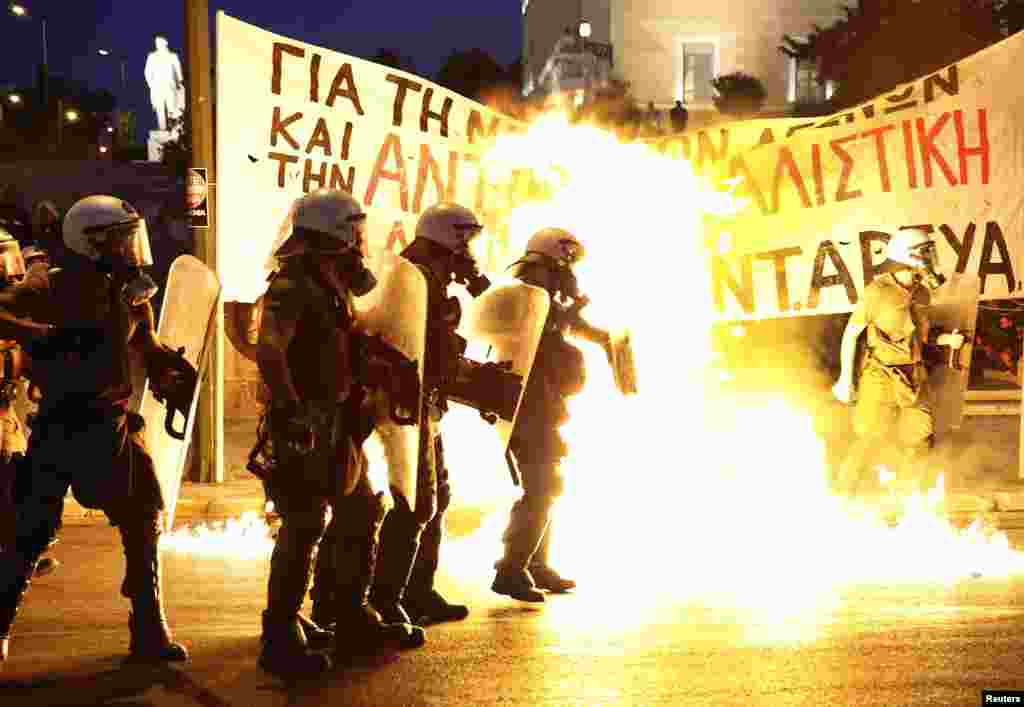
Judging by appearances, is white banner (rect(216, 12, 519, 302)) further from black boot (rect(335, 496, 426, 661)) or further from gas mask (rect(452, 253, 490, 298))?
black boot (rect(335, 496, 426, 661))

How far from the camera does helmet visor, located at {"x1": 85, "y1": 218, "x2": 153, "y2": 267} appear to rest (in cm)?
579

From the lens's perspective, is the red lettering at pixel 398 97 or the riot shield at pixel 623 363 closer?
the riot shield at pixel 623 363

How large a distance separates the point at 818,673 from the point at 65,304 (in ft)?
10.6

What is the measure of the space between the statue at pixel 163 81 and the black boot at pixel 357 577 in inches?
1948

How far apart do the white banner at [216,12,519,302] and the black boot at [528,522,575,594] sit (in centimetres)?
346

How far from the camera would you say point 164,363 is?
6031 mm

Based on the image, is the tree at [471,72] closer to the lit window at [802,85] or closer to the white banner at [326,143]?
the lit window at [802,85]

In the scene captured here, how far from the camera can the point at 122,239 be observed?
584cm

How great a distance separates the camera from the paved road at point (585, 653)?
5.41m

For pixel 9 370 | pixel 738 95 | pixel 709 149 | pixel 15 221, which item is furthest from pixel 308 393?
pixel 738 95

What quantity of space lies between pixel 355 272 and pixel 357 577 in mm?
1271

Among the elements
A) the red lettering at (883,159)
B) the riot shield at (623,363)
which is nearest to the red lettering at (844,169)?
the red lettering at (883,159)

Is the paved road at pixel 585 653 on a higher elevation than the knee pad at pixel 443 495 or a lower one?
lower

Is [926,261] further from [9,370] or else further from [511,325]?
[9,370]
